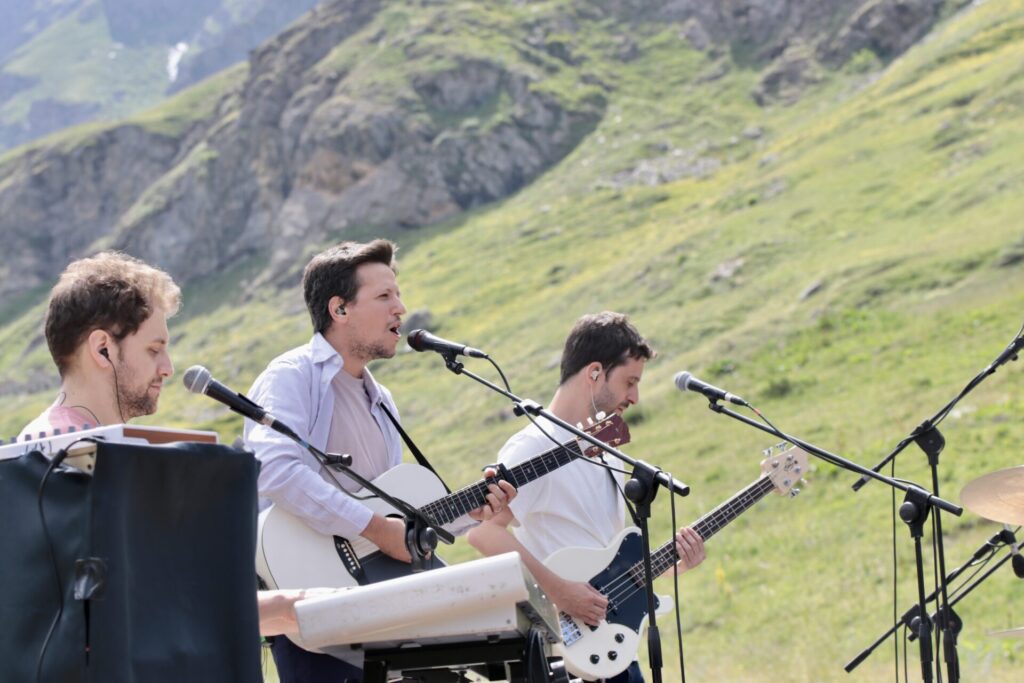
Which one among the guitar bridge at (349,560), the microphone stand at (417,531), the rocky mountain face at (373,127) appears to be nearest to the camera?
the microphone stand at (417,531)

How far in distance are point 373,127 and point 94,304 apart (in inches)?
4035

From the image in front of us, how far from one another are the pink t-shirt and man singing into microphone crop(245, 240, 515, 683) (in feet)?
5.24

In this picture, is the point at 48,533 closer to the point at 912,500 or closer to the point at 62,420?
the point at 62,420

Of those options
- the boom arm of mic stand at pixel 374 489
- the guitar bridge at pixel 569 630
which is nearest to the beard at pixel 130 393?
the boom arm of mic stand at pixel 374 489

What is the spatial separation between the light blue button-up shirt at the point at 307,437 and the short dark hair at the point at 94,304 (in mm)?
1250

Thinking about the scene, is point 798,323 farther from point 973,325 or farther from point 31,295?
point 31,295

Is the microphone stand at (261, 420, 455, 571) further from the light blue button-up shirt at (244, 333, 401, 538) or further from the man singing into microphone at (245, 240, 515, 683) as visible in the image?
the light blue button-up shirt at (244, 333, 401, 538)

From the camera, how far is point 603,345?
7512 mm

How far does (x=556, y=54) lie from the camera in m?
111

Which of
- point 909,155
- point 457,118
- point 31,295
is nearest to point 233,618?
point 909,155

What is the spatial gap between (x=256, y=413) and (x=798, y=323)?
29281 mm

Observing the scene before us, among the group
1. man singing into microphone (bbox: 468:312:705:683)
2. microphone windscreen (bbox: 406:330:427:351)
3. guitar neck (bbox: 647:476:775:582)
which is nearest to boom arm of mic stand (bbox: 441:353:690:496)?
microphone windscreen (bbox: 406:330:427:351)

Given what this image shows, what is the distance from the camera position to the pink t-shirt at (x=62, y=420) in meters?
4.34

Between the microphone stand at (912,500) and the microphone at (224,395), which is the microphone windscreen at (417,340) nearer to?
the microphone at (224,395)
